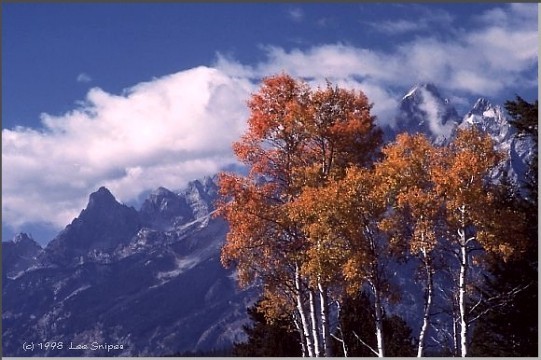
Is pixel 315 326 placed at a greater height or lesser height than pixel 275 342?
greater

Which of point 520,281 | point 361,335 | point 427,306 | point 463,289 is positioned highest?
point 520,281

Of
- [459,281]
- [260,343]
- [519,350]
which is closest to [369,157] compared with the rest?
[459,281]

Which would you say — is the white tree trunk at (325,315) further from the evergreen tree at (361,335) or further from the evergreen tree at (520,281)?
the evergreen tree at (361,335)

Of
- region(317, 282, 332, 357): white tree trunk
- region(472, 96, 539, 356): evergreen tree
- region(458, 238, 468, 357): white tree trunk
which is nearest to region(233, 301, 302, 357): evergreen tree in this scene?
region(472, 96, 539, 356): evergreen tree

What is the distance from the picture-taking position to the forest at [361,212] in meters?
20.4

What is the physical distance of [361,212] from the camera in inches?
817

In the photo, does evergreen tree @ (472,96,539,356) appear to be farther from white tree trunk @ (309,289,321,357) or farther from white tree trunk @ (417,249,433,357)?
white tree trunk @ (309,289,321,357)

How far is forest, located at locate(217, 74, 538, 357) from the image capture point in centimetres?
2039

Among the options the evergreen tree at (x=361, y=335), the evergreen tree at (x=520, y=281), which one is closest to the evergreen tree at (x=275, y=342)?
the evergreen tree at (x=361, y=335)

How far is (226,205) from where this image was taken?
22.7 metres

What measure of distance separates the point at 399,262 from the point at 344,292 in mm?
2936

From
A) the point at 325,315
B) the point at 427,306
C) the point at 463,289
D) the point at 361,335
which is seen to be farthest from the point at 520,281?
the point at 361,335

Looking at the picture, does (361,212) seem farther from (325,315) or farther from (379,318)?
(325,315)

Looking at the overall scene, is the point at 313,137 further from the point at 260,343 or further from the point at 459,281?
the point at 260,343
